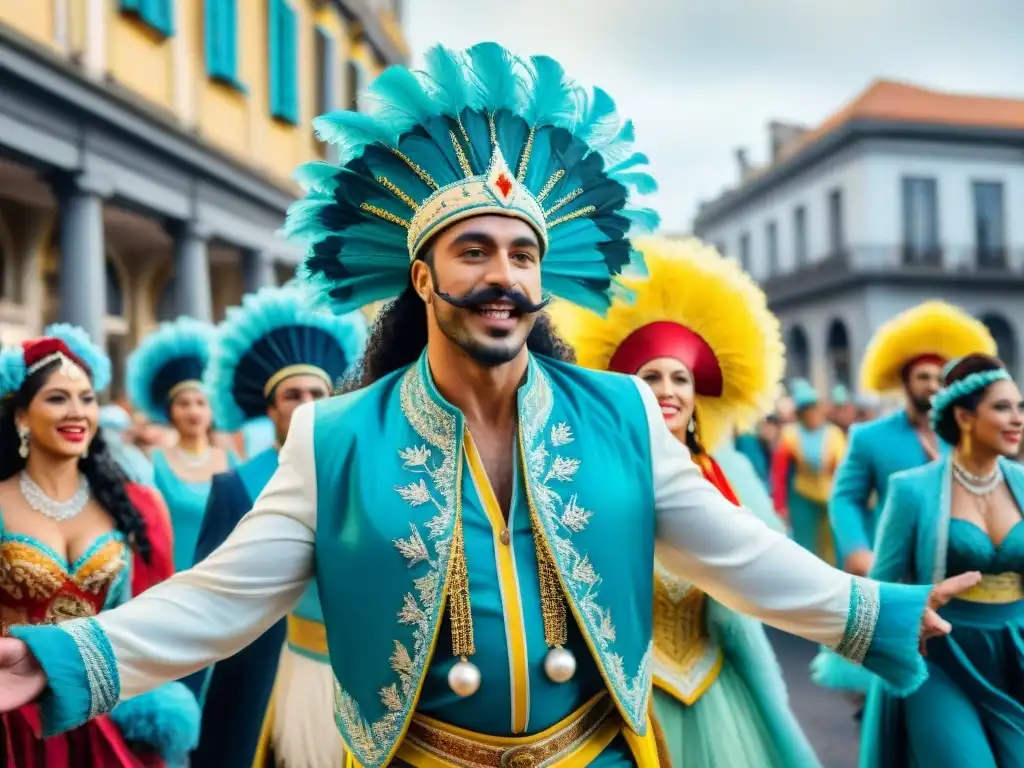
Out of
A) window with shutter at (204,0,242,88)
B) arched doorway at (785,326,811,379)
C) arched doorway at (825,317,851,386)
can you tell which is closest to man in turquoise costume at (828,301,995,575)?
window with shutter at (204,0,242,88)

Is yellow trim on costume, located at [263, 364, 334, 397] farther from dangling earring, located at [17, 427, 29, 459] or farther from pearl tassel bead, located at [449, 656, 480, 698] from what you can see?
pearl tassel bead, located at [449, 656, 480, 698]

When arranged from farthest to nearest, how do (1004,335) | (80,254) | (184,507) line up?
(1004,335)
(80,254)
(184,507)

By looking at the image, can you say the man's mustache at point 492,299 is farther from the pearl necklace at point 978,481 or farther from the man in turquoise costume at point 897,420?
the man in turquoise costume at point 897,420

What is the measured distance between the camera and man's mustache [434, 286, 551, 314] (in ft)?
7.53

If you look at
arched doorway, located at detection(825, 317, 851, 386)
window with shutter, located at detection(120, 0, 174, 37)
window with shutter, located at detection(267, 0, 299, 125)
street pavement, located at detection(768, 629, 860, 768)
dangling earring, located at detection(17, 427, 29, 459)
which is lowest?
street pavement, located at detection(768, 629, 860, 768)

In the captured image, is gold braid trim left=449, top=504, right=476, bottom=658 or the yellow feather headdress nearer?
gold braid trim left=449, top=504, right=476, bottom=658

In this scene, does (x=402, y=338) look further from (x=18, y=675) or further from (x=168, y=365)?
(x=168, y=365)

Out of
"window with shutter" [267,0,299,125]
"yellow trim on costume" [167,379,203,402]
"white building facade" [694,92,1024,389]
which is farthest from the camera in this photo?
"white building facade" [694,92,1024,389]

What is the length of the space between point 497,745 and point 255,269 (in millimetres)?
16408

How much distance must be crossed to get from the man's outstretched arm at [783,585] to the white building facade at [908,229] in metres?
32.8

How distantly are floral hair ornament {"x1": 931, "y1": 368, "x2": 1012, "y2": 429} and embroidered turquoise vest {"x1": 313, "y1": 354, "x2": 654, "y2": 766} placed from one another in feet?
7.92

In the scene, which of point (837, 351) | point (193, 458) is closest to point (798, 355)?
point (837, 351)

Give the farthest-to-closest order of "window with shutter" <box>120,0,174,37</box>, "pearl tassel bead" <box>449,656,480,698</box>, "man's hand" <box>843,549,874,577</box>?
"window with shutter" <box>120,0,174,37</box> → "man's hand" <box>843,549,874,577</box> → "pearl tassel bead" <box>449,656,480,698</box>

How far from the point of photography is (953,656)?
4004mm
